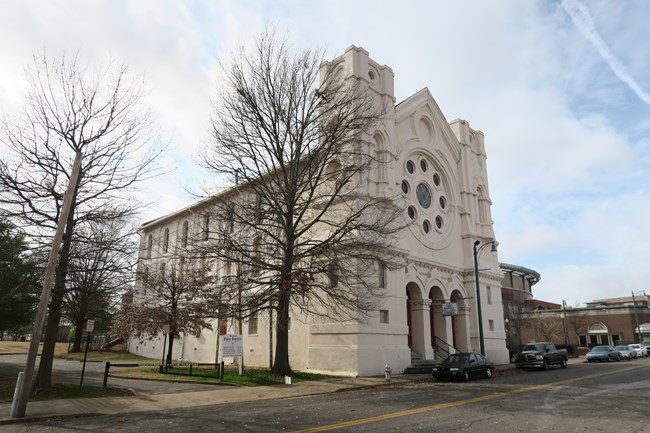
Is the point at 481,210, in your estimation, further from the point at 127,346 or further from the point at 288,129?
the point at 127,346

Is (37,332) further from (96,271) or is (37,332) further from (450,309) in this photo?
(450,309)

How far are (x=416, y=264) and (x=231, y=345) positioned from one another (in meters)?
12.8

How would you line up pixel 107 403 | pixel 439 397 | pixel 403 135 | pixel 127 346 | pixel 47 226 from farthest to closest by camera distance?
pixel 127 346 → pixel 403 135 → pixel 47 226 → pixel 439 397 → pixel 107 403

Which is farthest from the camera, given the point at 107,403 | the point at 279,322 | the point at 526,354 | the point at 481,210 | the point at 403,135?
the point at 481,210

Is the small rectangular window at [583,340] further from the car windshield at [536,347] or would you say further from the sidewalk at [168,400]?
the sidewalk at [168,400]

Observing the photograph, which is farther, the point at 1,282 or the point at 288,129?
the point at 288,129

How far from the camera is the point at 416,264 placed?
28328 mm

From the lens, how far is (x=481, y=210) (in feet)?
119

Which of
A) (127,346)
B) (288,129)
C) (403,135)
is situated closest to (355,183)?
(288,129)

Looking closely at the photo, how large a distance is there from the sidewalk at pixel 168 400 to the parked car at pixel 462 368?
275 cm

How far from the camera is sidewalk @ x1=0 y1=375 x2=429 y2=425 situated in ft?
38.4

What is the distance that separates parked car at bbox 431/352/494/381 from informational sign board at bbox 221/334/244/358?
8.64 metres

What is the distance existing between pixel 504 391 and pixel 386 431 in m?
8.54

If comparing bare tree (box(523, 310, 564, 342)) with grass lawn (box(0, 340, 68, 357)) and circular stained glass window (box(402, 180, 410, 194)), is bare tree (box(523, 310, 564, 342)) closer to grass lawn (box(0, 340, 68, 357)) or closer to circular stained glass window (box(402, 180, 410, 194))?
circular stained glass window (box(402, 180, 410, 194))
